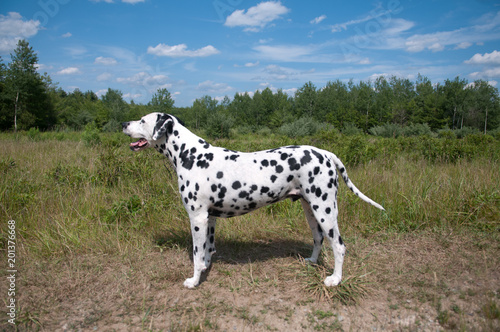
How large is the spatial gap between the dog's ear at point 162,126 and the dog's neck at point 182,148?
84mm

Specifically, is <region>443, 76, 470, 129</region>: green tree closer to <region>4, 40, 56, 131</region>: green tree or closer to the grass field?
the grass field

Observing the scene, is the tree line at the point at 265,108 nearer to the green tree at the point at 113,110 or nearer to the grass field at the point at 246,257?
the green tree at the point at 113,110

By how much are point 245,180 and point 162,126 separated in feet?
4.12

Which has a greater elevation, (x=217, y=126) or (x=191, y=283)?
(x=217, y=126)

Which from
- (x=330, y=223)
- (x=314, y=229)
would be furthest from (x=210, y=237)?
(x=330, y=223)

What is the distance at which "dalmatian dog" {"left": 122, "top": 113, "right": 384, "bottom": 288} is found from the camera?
343 centimetres

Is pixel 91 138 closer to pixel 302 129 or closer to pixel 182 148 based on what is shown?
pixel 182 148

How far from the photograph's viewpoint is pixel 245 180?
3432mm

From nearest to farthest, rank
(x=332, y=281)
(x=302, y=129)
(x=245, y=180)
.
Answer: (x=245, y=180), (x=332, y=281), (x=302, y=129)

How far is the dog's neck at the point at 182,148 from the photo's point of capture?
11.9 feet

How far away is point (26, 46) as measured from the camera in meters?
21.8

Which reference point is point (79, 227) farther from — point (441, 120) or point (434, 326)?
point (441, 120)

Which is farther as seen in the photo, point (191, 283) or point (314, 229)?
point (314, 229)

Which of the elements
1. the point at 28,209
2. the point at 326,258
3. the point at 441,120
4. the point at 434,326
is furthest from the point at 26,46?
the point at 441,120
